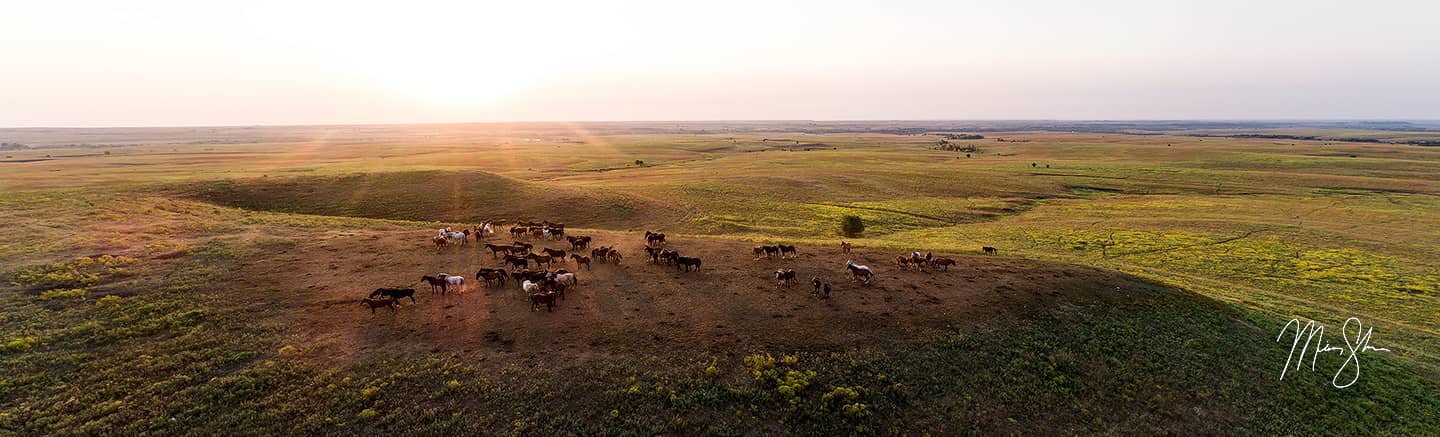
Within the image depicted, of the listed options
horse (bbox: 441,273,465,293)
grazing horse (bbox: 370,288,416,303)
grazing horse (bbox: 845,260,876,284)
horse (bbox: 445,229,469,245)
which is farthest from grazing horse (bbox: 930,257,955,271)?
horse (bbox: 445,229,469,245)

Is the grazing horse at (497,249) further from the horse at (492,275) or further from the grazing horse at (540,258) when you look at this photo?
the horse at (492,275)

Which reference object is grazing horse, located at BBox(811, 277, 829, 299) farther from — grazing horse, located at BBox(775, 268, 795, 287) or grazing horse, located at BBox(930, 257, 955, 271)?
grazing horse, located at BBox(930, 257, 955, 271)

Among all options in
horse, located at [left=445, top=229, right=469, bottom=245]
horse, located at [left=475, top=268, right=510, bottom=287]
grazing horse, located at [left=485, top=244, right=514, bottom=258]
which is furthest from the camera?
horse, located at [left=445, top=229, right=469, bottom=245]

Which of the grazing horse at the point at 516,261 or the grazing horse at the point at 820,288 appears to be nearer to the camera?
the grazing horse at the point at 820,288

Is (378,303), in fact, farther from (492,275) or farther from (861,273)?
(861,273)

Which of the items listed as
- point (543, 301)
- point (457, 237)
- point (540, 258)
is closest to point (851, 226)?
point (540, 258)

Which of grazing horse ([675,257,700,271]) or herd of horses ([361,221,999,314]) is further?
grazing horse ([675,257,700,271])

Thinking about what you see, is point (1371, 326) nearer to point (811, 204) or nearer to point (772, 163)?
point (811, 204)

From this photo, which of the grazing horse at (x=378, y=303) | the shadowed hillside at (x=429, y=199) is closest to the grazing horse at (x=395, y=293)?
the grazing horse at (x=378, y=303)
